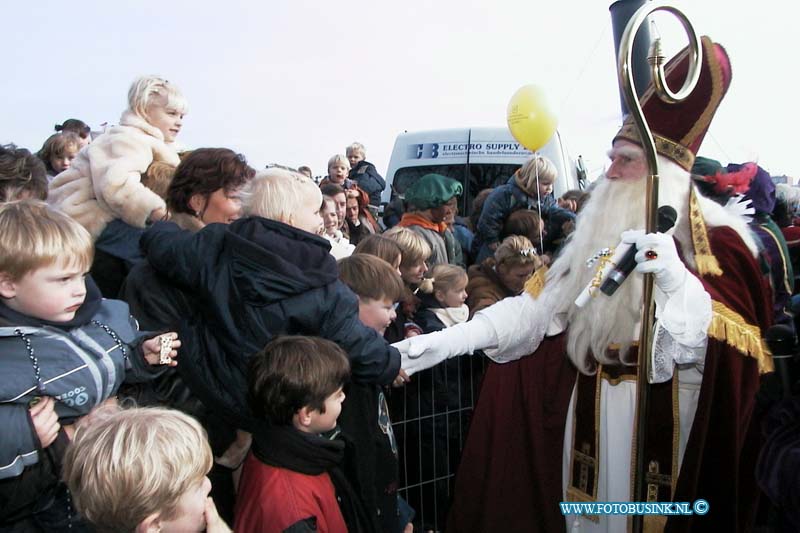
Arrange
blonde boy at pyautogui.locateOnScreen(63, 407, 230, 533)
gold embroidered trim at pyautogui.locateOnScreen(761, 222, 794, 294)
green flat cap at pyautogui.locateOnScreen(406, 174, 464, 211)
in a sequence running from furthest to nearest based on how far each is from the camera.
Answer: green flat cap at pyautogui.locateOnScreen(406, 174, 464, 211) < gold embroidered trim at pyautogui.locateOnScreen(761, 222, 794, 294) < blonde boy at pyautogui.locateOnScreen(63, 407, 230, 533)

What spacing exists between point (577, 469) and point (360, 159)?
6.66m

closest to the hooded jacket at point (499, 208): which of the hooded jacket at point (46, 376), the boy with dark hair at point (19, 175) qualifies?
the boy with dark hair at point (19, 175)

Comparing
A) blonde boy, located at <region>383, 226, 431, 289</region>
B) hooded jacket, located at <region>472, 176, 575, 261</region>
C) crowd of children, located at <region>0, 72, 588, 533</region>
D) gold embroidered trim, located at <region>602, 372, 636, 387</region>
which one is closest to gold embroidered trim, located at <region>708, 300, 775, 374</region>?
gold embroidered trim, located at <region>602, 372, 636, 387</region>

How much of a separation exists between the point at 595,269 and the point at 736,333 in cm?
58

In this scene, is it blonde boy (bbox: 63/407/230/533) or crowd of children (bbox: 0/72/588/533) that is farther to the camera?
crowd of children (bbox: 0/72/588/533)

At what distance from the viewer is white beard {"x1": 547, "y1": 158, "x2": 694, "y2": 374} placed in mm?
2768

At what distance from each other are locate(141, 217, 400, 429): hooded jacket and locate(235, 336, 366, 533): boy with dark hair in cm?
13

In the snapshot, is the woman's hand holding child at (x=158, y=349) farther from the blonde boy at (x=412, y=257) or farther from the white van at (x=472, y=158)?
the white van at (x=472, y=158)

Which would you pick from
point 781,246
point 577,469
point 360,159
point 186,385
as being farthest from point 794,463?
point 360,159

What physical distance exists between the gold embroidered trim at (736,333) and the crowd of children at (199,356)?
44.7 inches

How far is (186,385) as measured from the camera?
243 cm

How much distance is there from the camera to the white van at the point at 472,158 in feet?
28.4

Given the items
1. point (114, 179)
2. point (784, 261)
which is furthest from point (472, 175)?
point (114, 179)

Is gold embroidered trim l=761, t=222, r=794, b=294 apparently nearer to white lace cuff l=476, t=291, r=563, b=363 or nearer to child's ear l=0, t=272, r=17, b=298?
white lace cuff l=476, t=291, r=563, b=363
